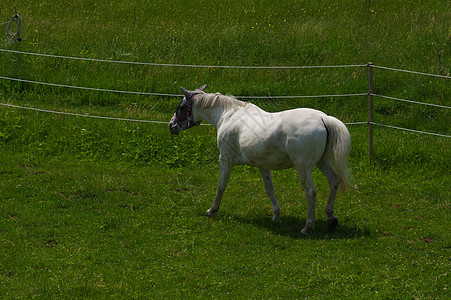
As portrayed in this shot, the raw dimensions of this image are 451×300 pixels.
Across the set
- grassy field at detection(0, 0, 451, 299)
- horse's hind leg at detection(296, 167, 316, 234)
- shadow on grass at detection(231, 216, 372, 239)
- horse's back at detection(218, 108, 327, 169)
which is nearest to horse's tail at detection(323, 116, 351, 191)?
horse's back at detection(218, 108, 327, 169)

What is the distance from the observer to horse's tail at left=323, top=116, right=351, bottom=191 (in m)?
7.50

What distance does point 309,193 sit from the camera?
7.77m

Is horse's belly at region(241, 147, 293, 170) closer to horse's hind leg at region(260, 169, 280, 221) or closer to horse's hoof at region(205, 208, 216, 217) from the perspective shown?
horse's hind leg at region(260, 169, 280, 221)

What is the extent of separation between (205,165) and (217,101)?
2.15 m

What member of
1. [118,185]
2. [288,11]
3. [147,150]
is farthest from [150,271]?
[288,11]

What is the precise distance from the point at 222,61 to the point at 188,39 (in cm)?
130

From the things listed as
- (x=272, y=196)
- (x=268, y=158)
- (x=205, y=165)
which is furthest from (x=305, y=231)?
(x=205, y=165)

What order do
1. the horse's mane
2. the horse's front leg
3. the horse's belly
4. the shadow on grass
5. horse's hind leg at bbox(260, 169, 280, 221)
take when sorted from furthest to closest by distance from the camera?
the horse's mane < the horse's front leg < horse's hind leg at bbox(260, 169, 280, 221) < the horse's belly < the shadow on grass

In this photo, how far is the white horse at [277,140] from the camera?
7.54m

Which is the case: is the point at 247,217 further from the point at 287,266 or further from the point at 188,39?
the point at 188,39

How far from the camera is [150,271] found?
6.87m

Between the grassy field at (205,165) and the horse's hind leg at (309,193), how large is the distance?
23cm

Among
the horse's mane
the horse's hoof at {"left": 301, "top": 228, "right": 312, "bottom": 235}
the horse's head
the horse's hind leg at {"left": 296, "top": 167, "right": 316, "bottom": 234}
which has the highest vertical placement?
the horse's mane

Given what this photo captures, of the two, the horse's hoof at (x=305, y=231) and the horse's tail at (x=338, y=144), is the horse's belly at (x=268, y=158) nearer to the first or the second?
the horse's tail at (x=338, y=144)
